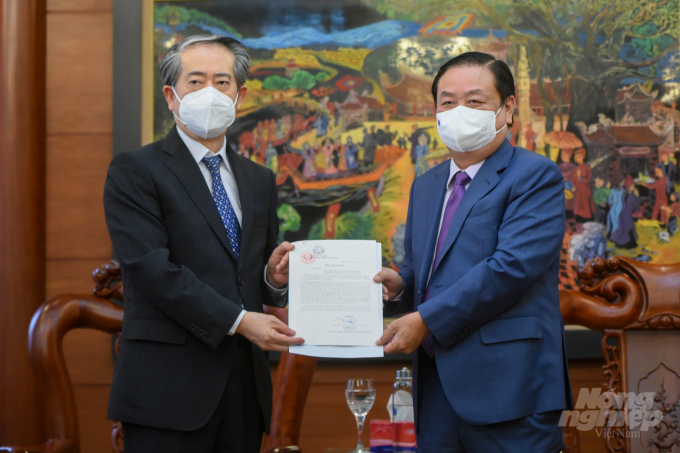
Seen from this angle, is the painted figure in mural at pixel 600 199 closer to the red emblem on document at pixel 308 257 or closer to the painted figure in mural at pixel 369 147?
the painted figure in mural at pixel 369 147

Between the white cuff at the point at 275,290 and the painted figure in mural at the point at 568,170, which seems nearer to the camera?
the white cuff at the point at 275,290

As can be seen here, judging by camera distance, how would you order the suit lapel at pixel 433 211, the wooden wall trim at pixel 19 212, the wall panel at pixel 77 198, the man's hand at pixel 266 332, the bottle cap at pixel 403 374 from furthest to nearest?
1. the wall panel at pixel 77 198
2. the wooden wall trim at pixel 19 212
3. the bottle cap at pixel 403 374
4. the suit lapel at pixel 433 211
5. the man's hand at pixel 266 332

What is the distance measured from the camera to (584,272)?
2371 millimetres

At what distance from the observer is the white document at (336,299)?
1.80m

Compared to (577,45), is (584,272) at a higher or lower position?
lower

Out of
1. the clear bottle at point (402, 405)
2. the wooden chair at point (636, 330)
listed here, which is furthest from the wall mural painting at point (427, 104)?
the clear bottle at point (402, 405)

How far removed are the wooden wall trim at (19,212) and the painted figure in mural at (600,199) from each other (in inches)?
120

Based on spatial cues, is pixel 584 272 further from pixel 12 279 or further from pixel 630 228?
pixel 12 279

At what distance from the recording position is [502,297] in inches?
66.9

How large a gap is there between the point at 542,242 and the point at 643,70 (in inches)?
82.4

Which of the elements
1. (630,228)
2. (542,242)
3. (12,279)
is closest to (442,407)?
(542,242)

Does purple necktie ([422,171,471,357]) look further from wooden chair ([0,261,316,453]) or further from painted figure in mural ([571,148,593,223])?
painted figure in mural ([571,148,593,223])

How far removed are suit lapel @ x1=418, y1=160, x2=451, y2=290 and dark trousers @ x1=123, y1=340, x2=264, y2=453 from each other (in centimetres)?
61

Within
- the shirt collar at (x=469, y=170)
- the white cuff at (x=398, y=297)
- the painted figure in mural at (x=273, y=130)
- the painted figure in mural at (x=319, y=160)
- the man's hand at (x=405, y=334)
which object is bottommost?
the man's hand at (x=405, y=334)
